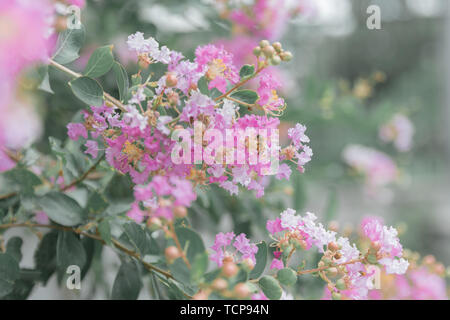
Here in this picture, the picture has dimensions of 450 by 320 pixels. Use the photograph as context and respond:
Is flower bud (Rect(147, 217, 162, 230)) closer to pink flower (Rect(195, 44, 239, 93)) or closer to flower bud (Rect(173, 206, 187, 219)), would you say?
flower bud (Rect(173, 206, 187, 219))

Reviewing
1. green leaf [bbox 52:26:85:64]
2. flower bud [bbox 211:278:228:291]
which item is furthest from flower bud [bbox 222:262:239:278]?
green leaf [bbox 52:26:85:64]

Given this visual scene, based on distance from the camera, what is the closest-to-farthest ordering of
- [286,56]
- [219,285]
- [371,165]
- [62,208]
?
[219,285]
[286,56]
[62,208]
[371,165]

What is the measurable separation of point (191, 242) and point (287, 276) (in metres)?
0.14

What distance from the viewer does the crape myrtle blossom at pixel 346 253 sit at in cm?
49

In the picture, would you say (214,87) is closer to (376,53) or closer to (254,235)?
(254,235)

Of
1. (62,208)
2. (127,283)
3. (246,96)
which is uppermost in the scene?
(246,96)

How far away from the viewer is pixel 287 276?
1.64 feet

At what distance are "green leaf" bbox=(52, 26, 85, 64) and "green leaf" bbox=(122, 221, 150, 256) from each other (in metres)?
0.21

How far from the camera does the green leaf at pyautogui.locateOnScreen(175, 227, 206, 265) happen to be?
1.38 ft

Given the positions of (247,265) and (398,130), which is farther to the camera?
(398,130)

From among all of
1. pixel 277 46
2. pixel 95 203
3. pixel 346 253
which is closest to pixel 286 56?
pixel 277 46

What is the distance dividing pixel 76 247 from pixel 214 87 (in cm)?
29

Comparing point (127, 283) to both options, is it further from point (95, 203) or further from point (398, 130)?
point (398, 130)
